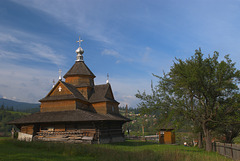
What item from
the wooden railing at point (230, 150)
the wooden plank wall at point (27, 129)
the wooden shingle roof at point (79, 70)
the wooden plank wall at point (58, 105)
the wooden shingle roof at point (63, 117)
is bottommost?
the wooden railing at point (230, 150)

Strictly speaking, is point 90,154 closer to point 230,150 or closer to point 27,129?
point 230,150

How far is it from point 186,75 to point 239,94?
476cm

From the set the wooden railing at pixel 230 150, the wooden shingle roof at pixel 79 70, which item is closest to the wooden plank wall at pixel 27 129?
the wooden shingle roof at pixel 79 70

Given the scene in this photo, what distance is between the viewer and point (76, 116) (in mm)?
26359

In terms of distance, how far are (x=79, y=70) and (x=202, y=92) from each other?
22825 mm

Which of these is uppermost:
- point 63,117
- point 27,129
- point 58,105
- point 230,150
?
point 58,105

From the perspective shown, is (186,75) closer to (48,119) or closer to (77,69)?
(48,119)

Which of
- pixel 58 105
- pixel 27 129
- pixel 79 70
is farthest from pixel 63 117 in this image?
pixel 79 70

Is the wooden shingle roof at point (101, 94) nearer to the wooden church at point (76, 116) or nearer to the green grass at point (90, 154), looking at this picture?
the wooden church at point (76, 116)

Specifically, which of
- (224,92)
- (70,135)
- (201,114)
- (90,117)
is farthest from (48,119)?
(224,92)

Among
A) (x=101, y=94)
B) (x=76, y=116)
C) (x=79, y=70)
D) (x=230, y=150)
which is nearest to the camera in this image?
(x=230, y=150)

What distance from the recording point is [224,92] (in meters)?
19.7

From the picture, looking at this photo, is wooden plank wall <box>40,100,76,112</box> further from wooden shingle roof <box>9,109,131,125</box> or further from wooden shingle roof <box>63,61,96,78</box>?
wooden shingle roof <box>63,61,96,78</box>

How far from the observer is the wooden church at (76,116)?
26.2 meters
